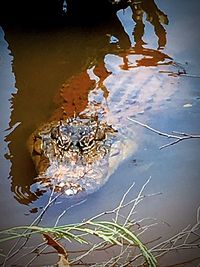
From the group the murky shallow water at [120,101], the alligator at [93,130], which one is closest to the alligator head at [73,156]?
the alligator at [93,130]

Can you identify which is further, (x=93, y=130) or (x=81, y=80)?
(x=81, y=80)

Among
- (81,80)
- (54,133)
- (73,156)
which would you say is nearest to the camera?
(73,156)

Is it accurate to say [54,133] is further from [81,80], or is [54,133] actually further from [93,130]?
[81,80]

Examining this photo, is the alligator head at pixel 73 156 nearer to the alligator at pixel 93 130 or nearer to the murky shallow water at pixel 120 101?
the alligator at pixel 93 130

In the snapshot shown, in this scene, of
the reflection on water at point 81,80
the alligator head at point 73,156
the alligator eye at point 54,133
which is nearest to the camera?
the alligator head at point 73,156

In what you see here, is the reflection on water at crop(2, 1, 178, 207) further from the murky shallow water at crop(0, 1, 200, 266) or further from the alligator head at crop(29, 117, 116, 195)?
the alligator head at crop(29, 117, 116, 195)

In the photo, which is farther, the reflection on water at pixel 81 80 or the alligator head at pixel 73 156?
the reflection on water at pixel 81 80

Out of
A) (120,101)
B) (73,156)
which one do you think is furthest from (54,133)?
(120,101)

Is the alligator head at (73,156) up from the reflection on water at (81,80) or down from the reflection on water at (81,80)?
down
